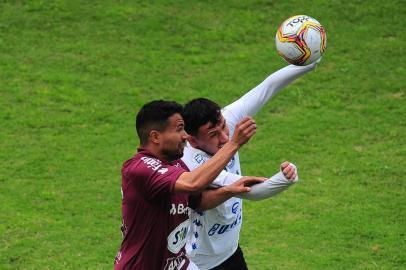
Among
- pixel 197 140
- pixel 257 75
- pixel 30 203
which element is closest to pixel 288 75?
pixel 197 140

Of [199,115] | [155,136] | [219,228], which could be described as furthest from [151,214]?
[219,228]

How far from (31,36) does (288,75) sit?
31.9 feet

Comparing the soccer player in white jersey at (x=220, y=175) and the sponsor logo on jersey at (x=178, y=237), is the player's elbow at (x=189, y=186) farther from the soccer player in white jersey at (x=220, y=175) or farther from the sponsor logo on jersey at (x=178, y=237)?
the soccer player in white jersey at (x=220, y=175)

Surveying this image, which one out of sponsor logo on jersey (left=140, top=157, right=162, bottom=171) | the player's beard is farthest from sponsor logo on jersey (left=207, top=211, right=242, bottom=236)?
sponsor logo on jersey (left=140, top=157, right=162, bottom=171)

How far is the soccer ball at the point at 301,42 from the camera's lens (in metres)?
8.38

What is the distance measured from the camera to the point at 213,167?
6.51m

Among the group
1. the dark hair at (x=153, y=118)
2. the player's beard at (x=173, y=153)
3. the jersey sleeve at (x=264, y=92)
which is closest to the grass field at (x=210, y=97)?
the jersey sleeve at (x=264, y=92)

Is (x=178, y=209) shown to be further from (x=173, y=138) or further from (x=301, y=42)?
(x=301, y=42)

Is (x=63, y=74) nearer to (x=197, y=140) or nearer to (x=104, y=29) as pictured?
(x=104, y=29)

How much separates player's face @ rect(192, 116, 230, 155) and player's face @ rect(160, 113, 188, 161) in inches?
24.2

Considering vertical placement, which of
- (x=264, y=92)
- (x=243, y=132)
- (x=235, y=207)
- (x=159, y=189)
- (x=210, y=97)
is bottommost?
(x=210, y=97)

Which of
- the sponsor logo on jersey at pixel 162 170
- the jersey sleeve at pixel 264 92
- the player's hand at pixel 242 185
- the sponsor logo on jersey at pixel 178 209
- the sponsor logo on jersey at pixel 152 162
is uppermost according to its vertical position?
the jersey sleeve at pixel 264 92

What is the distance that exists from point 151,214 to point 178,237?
36cm

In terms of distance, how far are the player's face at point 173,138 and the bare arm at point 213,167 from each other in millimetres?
371
